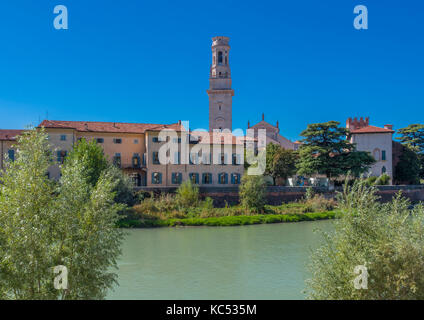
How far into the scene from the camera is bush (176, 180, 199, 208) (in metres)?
34.1

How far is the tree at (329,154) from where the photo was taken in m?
40.4

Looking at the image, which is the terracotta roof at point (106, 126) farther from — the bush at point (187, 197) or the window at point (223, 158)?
the bush at point (187, 197)

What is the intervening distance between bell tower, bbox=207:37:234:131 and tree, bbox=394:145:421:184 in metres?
22.9

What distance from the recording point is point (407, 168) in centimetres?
4684

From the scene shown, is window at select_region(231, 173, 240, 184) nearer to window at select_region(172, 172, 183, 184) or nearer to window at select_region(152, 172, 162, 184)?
window at select_region(172, 172, 183, 184)

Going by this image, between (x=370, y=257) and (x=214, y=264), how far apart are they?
34.9 feet

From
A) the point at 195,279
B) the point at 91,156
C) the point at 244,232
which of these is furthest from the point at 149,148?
the point at 195,279

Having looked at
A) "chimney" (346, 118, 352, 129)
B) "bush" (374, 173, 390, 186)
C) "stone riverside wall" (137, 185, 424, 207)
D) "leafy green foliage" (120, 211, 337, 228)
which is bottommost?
"leafy green foliage" (120, 211, 337, 228)

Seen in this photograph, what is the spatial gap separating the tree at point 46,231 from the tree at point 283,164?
3431 centimetres

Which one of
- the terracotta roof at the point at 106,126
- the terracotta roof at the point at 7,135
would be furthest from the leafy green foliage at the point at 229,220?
the terracotta roof at the point at 7,135

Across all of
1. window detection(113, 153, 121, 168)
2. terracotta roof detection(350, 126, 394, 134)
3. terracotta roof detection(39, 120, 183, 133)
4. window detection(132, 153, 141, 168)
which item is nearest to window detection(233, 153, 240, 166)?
terracotta roof detection(39, 120, 183, 133)

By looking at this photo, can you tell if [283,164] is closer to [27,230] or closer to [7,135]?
[7,135]

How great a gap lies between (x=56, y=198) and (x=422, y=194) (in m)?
43.4

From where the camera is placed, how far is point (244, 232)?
2797 centimetres
